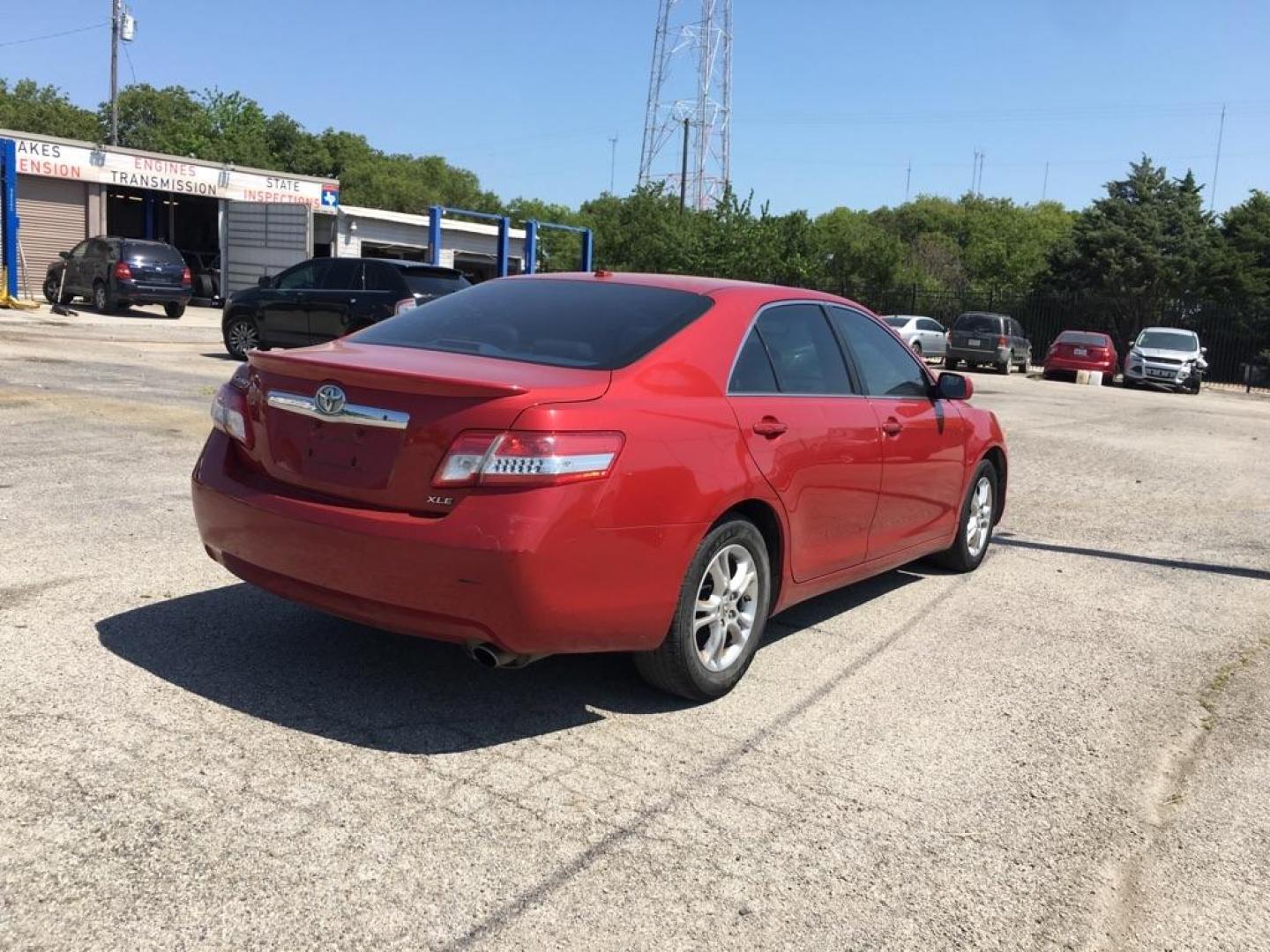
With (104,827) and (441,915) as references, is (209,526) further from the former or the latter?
(441,915)

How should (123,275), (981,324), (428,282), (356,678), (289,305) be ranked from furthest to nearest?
(981,324) → (123,275) → (289,305) → (428,282) → (356,678)

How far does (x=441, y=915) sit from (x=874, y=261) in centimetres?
5680

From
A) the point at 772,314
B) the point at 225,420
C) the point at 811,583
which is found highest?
the point at 772,314

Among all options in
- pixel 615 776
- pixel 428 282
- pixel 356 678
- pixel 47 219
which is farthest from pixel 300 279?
pixel 47 219

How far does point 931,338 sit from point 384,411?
1263 inches

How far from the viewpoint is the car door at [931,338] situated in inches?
1324

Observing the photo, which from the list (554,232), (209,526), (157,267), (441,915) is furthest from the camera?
(554,232)

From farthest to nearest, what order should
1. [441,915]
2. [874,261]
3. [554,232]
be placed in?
[554,232] < [874,261] < [441,915]

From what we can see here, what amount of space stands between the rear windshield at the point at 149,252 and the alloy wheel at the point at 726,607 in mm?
23781

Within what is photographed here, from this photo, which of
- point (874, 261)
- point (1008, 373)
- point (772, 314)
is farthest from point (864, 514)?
point (874, 261)

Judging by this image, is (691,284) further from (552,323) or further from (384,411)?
(384,411)

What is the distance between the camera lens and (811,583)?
485 centimetres

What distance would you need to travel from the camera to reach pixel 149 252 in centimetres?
2512

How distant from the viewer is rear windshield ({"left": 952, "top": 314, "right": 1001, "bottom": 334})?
3198 centimetres
